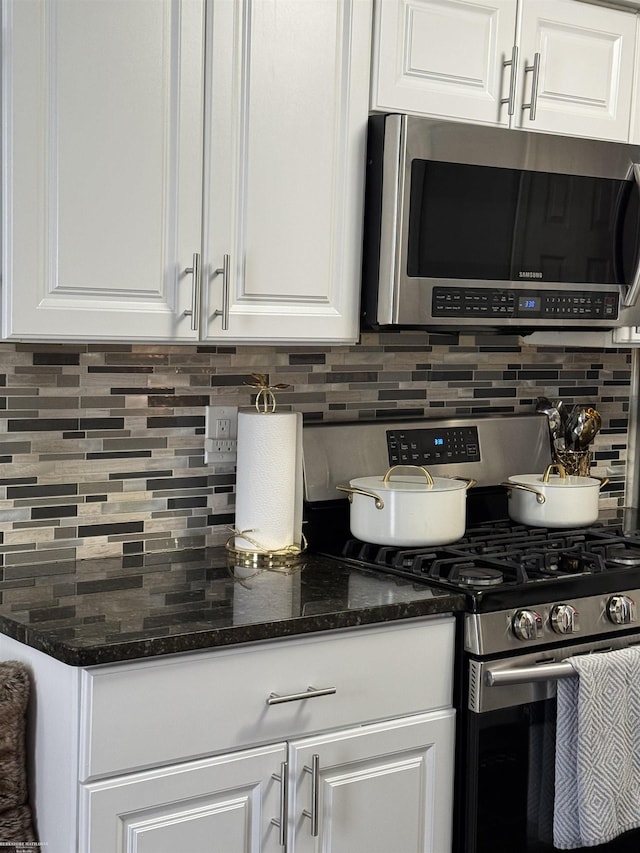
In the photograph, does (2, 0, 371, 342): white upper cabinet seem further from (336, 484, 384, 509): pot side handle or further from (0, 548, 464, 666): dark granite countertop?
(0, 548, 464, 666): dark granite countertop

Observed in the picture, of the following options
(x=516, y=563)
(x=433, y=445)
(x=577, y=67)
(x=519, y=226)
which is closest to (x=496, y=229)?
(x=519, y=226)

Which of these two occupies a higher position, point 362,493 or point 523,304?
A: point 523,304

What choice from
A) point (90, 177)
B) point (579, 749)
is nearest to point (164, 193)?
point (90, 177)

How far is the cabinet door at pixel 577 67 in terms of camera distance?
7.64ft

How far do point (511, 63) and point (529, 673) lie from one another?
1.27 m

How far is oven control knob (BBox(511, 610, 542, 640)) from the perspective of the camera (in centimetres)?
196

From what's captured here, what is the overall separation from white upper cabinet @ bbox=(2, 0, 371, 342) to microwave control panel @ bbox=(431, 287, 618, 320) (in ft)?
0.66

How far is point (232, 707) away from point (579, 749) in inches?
26.6

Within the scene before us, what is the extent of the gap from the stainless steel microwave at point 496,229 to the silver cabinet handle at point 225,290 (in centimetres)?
34

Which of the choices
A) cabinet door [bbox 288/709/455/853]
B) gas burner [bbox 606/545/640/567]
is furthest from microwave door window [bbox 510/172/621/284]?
cabinet door [bbox 288/709/455/853]

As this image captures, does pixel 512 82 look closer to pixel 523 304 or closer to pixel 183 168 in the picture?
pixel 523 304

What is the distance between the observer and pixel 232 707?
5.65 feet

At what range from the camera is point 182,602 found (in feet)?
6.13

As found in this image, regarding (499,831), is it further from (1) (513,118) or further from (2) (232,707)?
(1) (513,118)
